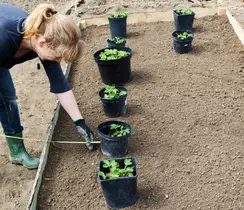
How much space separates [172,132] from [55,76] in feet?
4.36

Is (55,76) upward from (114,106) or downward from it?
upward

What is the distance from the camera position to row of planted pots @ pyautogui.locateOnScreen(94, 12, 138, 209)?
9.07ft

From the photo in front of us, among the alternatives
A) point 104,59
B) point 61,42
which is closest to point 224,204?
point 61,42

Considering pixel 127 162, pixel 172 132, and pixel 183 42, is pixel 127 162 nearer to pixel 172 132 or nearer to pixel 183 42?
pixel 172 132

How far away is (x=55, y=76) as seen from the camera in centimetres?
320

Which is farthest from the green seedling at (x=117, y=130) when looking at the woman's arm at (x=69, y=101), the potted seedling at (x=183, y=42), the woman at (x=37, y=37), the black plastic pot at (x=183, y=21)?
the black plastic pot at (x=183, y=21)

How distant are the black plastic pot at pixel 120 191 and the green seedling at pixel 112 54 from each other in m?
1.99

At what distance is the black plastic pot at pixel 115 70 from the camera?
15.0 feet

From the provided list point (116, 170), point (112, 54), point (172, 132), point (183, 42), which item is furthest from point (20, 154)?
point (183, 42)

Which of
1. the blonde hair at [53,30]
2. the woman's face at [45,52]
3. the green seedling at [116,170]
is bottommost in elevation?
the green seedling at [116,170]

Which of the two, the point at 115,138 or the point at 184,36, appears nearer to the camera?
the point at 115,138

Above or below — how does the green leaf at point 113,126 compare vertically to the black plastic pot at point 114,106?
above

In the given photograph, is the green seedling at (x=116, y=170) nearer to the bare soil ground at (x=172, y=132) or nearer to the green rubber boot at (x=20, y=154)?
the bare soil ground at (x=172, y=132)

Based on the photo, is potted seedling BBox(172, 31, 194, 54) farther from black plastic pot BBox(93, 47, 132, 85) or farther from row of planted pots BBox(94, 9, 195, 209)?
black plastic pot BBox(93, 47, 132, 85)
